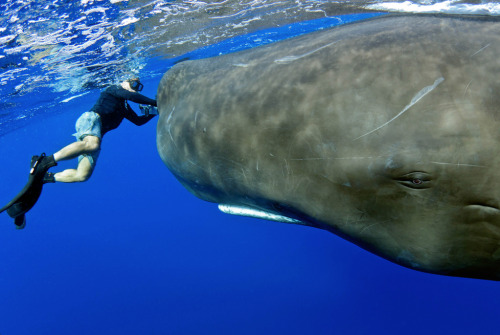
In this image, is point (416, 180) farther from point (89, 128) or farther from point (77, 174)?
point (89, 128)

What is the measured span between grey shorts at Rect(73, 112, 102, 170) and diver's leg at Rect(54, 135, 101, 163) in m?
0.13

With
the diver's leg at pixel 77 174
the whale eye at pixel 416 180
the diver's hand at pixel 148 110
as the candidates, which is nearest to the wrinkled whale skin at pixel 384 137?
the whale eye at pixel 416 180

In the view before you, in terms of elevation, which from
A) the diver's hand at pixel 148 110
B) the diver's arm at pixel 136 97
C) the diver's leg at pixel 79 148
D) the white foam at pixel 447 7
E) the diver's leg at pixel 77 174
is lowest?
the diver's leg at pixel 77 174

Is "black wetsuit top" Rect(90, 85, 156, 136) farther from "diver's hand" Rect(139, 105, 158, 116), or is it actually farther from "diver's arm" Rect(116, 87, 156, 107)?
"diver's arm" Rect(116, 87, 156, 107)

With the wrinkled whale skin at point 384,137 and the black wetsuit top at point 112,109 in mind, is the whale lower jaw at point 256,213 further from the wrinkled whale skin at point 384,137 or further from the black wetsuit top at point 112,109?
the black wetsuit top at point 112,109

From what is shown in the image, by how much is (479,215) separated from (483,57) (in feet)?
2.86

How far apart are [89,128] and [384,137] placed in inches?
332

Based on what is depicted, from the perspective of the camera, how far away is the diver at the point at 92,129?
24.7 ft

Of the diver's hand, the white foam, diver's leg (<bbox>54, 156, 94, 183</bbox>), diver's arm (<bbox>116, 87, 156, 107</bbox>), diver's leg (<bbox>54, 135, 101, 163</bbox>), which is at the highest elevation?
the white foam

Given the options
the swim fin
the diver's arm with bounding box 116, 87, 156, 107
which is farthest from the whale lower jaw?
the swim fin

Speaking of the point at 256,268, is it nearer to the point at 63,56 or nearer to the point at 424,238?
the point at 63,56

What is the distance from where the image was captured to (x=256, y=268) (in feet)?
127

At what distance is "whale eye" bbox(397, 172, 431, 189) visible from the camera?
177cm

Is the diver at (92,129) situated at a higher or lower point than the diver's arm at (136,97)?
lower
